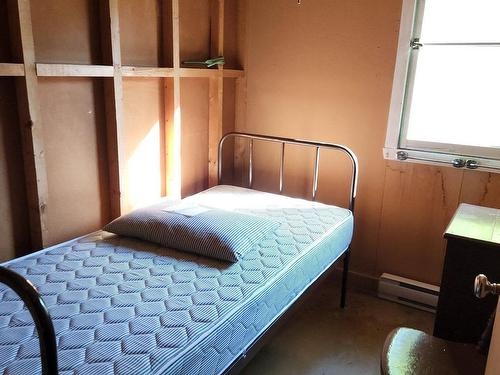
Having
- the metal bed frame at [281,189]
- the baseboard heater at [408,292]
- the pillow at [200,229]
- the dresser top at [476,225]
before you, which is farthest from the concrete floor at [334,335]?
the dresser top at [476,225]

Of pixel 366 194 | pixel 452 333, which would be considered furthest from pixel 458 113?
pixel 452 333

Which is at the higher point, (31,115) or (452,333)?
(31,115)

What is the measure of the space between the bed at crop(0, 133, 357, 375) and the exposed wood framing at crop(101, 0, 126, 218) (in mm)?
264

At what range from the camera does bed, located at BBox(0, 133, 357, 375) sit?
1.19m

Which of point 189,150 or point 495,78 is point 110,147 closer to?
point 189,150

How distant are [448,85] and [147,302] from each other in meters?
1.99

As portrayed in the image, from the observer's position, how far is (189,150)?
2885 millimetres

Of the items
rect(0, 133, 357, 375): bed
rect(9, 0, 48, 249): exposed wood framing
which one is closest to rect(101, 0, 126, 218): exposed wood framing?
rect(0, 133, 357, 375): bed

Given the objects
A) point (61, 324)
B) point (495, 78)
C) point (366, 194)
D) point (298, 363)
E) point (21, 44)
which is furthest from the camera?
point (366, 194)

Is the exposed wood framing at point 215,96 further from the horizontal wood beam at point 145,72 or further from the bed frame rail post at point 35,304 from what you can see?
the bed frame rail post at point 35,304

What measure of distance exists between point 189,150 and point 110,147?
2.29ft

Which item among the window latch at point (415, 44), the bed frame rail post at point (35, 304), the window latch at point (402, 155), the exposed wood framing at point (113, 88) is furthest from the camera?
the window latch at point (402, 155)

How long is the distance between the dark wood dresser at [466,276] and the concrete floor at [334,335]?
526 millimetres

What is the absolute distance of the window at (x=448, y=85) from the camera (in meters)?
2.34
